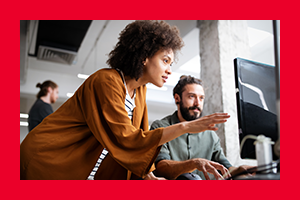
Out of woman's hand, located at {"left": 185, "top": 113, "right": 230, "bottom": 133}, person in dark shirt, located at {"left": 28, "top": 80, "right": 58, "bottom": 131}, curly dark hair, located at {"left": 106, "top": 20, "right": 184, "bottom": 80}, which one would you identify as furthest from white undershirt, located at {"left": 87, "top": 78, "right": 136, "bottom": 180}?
person in dark shirt, located at {"left": 28, "top": 80, "right": 58, "bottom": 131}

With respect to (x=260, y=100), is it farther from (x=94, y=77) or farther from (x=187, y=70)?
(x=187, y=70)

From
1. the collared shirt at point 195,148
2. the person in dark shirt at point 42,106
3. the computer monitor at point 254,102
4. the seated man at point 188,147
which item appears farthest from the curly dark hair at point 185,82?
the person in dark shirt at point 42,106

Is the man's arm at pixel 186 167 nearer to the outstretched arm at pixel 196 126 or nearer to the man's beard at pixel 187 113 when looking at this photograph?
the outstretched arm at pixel 196 126

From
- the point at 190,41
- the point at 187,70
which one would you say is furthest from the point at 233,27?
the point at 187,70

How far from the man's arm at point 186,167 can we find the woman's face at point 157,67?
426 millimetres

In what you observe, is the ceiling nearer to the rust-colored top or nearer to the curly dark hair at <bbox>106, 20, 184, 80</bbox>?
the curly dark hair at <bbox>106, 20, 184, 80</bbox>

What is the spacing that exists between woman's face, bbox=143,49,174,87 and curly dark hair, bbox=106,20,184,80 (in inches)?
1.0

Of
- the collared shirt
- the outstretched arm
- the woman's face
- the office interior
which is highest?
the office interior

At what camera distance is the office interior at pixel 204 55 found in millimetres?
2727

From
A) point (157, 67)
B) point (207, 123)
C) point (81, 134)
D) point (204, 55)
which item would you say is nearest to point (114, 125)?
point (81, 134)

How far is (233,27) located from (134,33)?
6.55 feet

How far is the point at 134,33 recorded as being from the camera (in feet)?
4.52

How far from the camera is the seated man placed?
1.33m

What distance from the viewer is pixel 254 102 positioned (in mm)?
896
